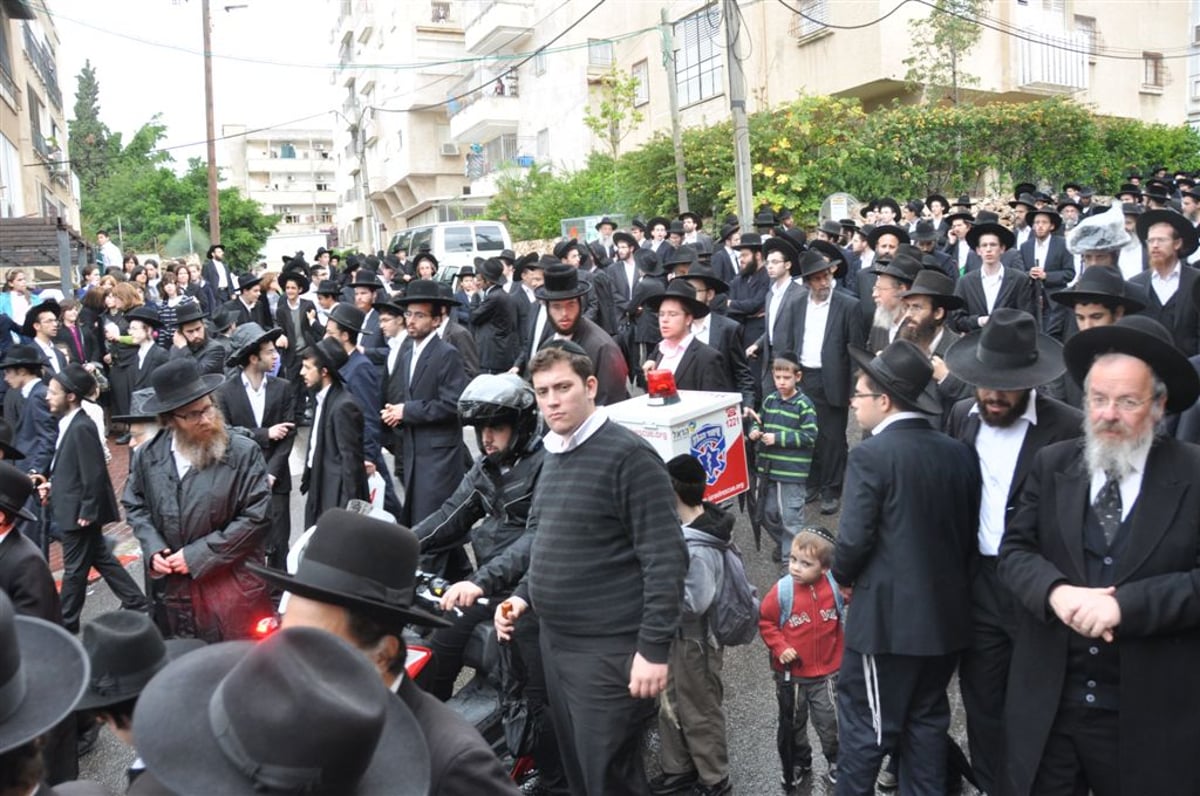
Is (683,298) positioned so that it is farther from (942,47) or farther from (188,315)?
(942,47)

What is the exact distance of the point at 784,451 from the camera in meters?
6.82

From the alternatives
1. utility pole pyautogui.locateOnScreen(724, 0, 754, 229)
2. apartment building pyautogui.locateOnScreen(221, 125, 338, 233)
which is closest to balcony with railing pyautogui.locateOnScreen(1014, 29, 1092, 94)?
utility pole pyautogui.locateOnScreen(724, 0, 754, 229)

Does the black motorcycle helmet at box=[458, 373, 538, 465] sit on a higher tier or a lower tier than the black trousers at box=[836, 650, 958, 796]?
higher

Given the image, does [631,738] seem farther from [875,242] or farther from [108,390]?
[108,390]

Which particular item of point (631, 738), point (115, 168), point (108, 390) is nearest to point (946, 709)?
point (631, 738)

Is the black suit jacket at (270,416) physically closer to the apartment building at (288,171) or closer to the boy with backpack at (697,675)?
the boy with backpack at (697,675)

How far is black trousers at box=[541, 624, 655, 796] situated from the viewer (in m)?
3.68

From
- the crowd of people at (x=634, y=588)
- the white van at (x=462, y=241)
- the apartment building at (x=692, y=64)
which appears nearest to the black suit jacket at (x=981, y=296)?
the crowd of people at (x=634, y=588)

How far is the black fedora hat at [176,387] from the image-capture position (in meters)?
4.95

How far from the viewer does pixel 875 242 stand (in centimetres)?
1091

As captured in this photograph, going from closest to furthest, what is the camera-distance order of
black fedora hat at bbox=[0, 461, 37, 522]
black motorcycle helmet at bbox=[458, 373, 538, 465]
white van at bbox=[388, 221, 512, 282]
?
1. black fedora hat at bbox=[0, 461, 37, 522]
2. black motorcycle helmet at bbox=[458, 373, 538, 465]
3. white van at bbox=[388, 221, 512, 282]

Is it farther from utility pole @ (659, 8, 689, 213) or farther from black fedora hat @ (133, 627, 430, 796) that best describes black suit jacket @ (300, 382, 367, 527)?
utility pole @ (659, 8, 689, 213)

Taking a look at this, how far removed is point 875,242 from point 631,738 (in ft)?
27.2

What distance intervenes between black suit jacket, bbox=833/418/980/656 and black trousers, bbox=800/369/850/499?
4.32m
